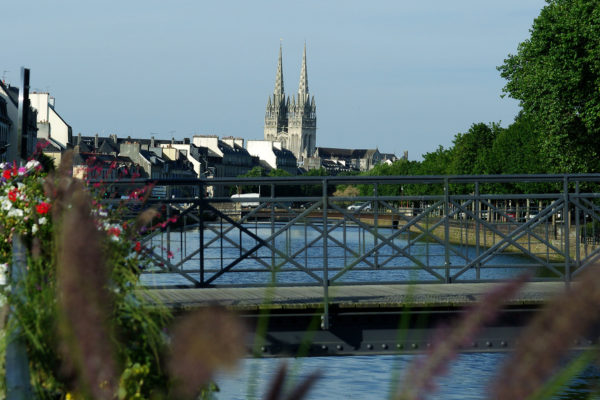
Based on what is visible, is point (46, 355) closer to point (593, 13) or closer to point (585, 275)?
point (585, 275)

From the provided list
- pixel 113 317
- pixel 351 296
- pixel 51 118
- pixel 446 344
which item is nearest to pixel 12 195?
pixel 351 296

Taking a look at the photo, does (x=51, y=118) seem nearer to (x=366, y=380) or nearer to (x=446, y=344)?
(x=366, y=380)

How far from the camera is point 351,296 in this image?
1132 cm

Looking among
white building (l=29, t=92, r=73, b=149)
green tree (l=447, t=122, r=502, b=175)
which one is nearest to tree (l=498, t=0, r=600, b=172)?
green tree (l=447, t=122, r=502, b=175)

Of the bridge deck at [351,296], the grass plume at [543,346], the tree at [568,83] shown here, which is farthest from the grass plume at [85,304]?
the tree at [568,83]

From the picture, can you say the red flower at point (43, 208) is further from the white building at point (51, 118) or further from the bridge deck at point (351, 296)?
the white building at point (51, 118)

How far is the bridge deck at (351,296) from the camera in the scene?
10.7 m

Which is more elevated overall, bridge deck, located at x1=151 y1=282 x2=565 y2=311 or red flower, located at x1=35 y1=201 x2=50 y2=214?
red flower, located at x1=35 y1=201 x2=50 y2=214

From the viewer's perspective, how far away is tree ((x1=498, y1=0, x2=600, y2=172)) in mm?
38500

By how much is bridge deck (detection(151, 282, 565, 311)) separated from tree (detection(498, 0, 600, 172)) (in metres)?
27.2

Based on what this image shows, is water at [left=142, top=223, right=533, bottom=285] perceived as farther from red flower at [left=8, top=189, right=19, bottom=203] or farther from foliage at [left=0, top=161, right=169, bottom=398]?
red flower at [left=8, top=189, right=19, bottom=203]

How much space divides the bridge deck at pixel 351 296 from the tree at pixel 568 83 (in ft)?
89.2

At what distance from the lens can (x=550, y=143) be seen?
40.7 meters

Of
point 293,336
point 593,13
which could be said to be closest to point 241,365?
point 293,336
